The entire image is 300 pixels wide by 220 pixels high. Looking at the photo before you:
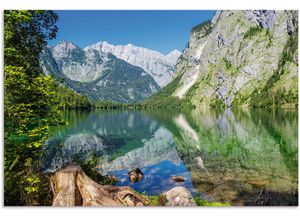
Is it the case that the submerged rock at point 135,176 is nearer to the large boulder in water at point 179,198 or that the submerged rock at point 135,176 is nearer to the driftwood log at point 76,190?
the large boulder in water at point 179,198

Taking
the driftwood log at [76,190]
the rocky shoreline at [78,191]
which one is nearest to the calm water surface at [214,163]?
the rocky shoreline at [78,191]

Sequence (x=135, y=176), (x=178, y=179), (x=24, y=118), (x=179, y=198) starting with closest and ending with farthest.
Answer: (x=24, y=118) < (x=179, y=198) < (x=178, y=179) < (x=135, y=176)

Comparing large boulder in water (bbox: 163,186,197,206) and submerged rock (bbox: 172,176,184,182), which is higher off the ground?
large boulder in water (bbox: 163,186,197,206)

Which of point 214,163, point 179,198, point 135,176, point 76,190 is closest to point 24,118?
point 76,190

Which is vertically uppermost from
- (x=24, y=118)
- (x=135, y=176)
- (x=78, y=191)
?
(x=24, y=118)

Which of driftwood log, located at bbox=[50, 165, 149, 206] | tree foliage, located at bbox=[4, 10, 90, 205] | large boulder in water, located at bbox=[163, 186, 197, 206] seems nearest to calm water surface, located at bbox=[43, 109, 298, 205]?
large boulder in water, located at bbox=[163, 186, 197, 206]

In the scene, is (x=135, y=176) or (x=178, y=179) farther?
(x=135, y=176)

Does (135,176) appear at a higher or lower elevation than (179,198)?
lower

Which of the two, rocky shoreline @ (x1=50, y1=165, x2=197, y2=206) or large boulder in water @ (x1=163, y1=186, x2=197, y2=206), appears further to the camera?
large boulder in water @ (x1=163, y1=186, x2=197, y2=206)

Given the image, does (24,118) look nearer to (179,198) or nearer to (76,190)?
(76,190)

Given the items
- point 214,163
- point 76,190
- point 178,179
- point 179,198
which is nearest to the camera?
point 76,190

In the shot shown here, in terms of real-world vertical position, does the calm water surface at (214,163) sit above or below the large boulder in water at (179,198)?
below

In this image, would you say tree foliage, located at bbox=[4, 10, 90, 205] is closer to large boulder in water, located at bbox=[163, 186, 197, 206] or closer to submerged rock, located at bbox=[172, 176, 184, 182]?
large boulder in water, located at bbox=[163, 186, 197, 206]

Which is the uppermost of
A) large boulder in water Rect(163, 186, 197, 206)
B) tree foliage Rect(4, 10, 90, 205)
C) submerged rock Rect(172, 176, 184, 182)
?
tree foliage Rect(4, 10, 90, 205)
